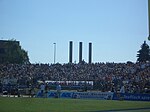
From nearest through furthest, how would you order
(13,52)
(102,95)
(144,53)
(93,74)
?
1. (102,95)
2. (93,74)
3. (144,53)
4. (13,52)

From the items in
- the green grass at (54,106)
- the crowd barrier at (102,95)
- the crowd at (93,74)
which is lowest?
the green grass at (54,106)

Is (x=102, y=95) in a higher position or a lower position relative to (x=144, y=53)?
lower

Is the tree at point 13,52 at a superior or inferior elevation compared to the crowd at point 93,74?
superior

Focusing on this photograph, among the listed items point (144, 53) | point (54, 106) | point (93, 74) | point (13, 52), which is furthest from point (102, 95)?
point (13, 52)

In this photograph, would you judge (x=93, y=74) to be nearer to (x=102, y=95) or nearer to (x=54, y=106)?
(x=102, y=95)

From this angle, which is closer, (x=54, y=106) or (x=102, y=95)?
(x=54, y=106)

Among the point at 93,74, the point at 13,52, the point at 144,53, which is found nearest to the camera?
the point at 93,74

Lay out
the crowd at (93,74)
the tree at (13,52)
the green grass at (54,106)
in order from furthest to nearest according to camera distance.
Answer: the tree at (13,52) < the crowd at (93,74) < the green grass at (54,106)

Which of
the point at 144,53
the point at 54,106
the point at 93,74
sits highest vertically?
the point at 144,53

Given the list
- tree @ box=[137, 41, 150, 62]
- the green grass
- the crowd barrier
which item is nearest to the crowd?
the crowd barrier

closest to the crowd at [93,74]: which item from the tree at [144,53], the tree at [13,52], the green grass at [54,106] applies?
the green grass at [54,106]

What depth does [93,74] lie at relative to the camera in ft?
192

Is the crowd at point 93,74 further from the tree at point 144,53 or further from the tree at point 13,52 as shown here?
the tree at point 144,53

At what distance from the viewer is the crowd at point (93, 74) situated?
160 ft
